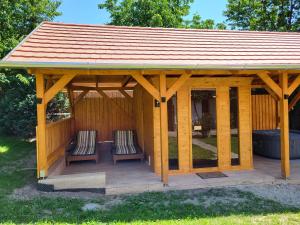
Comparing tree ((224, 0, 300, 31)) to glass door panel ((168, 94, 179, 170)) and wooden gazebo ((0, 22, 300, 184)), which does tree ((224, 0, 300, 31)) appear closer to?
wooden gazebo ((0, 22, 300, 184))

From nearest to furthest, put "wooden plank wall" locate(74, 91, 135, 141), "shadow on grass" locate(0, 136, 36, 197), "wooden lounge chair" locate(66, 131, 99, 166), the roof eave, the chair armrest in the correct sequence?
the roof eave
"shadow on grass" locate(0, 136, 36, 197)
"wooden lounge chair" locate(66, 131, 99, 166)
the chair armrest
"wooden plank wall" locate(74, 91, 135, 141)

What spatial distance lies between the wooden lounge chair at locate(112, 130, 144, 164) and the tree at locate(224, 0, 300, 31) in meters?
16.0

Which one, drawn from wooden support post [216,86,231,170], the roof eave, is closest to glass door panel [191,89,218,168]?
wooden support post [216,86,231,170]

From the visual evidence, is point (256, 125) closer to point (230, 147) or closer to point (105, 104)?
point (230, 147)

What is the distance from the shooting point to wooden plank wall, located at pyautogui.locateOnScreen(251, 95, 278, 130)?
11688 mm

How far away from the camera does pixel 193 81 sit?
7.64 m

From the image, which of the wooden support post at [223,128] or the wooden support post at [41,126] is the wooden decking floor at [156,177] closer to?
the wooden support post at [223,128]

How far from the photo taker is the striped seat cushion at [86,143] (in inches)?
371

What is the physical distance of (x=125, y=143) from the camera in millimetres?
10227

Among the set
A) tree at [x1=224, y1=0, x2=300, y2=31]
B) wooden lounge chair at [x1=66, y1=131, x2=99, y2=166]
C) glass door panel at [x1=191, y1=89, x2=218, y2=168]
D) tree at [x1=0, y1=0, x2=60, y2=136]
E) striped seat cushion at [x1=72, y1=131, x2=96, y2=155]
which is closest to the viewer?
glass door panel at [x1=191, y1=89, x2=218, y2=168]

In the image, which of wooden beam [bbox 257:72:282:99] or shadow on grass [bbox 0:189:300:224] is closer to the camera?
shadow on grass [bbox 0:189:300:224]

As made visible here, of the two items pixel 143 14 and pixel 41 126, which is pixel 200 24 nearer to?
pixel 143 14

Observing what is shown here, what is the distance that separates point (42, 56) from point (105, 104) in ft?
22.9

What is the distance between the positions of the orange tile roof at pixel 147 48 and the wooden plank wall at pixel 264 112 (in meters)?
2.94
